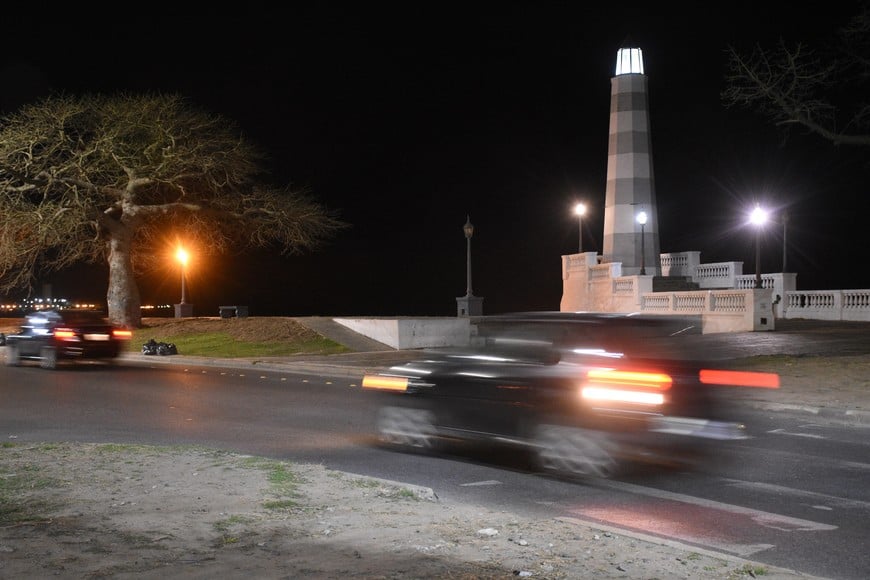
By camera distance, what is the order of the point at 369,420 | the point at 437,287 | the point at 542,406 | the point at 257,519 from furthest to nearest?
the point at 437,287 < the point at 369,420 < the point at 542,406 < the point at 257,519

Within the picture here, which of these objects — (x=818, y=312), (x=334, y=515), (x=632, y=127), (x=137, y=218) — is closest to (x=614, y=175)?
(x=632, y=127)

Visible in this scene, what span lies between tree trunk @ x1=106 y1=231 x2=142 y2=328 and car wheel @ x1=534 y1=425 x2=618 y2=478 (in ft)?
105

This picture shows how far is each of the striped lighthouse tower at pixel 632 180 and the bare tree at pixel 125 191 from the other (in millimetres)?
16346

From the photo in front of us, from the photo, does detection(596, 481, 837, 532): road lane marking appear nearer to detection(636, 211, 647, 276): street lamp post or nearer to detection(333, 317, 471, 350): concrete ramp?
detection(333, 317, 471, 350): concrete ramp

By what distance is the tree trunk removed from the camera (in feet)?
124

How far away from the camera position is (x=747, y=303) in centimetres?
3306

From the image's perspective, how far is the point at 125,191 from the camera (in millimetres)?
36500

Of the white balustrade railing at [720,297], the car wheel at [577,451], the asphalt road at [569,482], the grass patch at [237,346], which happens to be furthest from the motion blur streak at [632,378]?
the white balustrade railing at [720,297]

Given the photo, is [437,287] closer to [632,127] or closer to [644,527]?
[632,127]

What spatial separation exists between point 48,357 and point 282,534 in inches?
781

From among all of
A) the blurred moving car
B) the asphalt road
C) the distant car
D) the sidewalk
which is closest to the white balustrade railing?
the sidewalk

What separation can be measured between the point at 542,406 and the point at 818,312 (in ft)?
104

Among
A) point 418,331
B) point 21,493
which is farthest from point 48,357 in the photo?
point 21,493

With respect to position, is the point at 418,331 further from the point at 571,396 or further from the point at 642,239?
→ the point at 571,396
